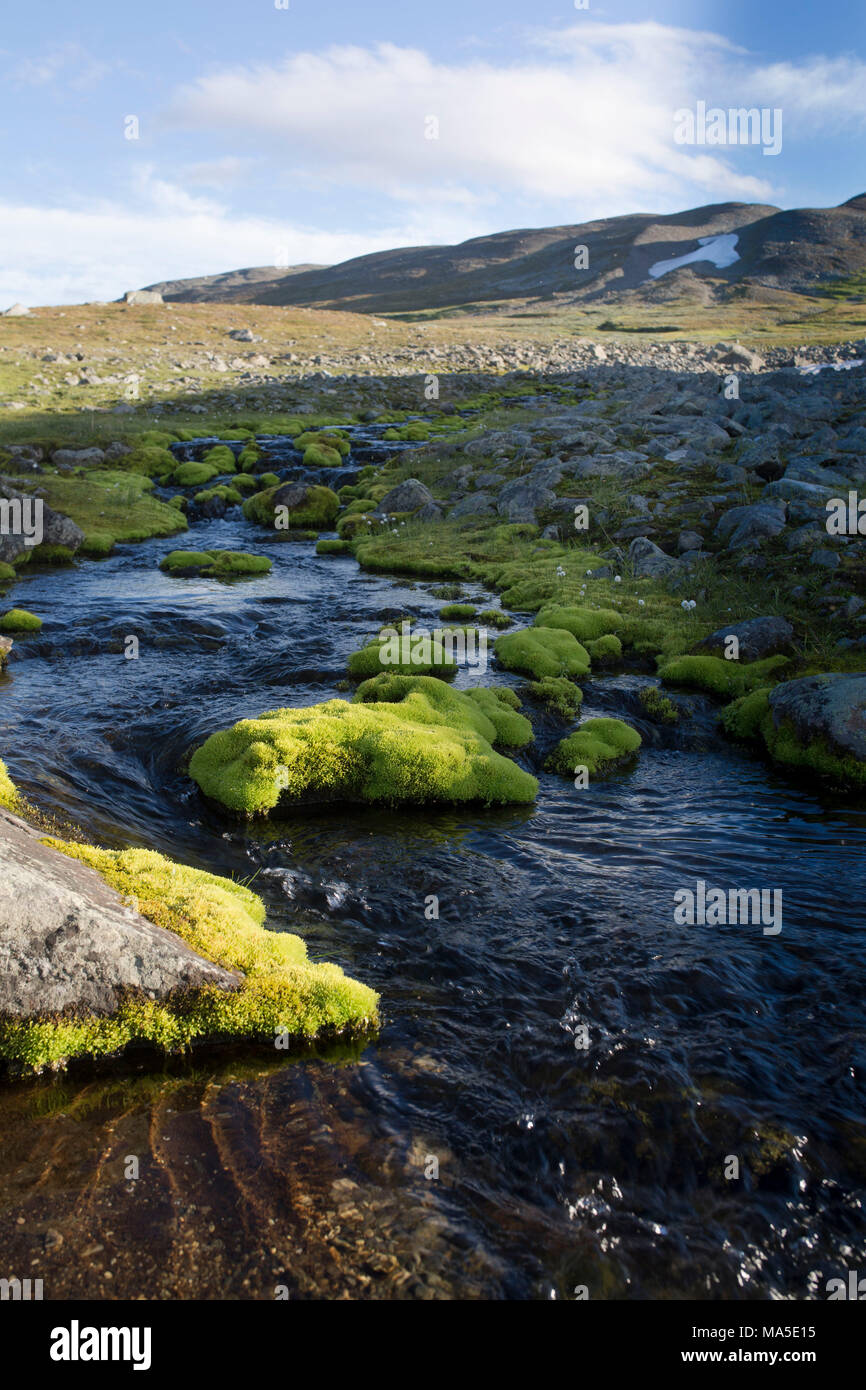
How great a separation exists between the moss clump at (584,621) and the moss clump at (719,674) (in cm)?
275

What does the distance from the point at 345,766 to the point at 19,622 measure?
12493mm

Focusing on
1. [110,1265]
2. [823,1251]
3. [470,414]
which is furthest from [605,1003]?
[470,414]

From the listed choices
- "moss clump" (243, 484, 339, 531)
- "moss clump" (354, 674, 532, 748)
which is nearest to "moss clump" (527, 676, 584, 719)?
"moss clump" (354, 674, 532, 748)

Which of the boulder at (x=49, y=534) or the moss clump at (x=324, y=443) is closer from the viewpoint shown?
the boulder at (x=49, y=534)

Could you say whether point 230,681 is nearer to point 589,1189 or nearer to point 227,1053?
point 227,1053

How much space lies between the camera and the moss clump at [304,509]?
3681 cm

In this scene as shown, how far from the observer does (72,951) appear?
7.68 meters

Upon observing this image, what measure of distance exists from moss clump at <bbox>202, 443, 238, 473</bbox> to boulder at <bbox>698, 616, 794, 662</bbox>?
1311 inches

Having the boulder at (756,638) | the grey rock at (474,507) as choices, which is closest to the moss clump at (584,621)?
the boulder at (756,638)

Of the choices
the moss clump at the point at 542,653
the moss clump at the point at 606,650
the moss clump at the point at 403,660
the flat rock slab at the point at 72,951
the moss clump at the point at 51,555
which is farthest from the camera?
the moss clump at the point at 51,555

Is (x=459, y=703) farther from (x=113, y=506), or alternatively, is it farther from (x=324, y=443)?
(x=324, y=443)

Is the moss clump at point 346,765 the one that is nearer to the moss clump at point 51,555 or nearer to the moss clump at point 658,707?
the moss clump at point 658,707

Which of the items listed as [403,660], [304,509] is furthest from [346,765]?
[304,509]
